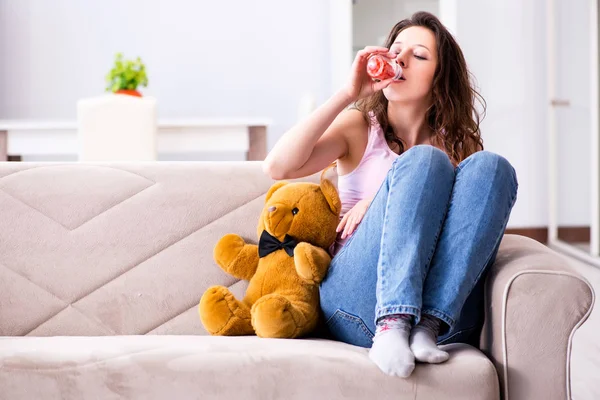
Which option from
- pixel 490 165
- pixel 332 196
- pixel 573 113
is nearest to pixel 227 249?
pixel 332 196

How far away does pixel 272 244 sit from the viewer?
5.53 feet

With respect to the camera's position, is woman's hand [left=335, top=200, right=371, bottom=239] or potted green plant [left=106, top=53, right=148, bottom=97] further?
potted green plant [left=106, top=53, right=148, bottom=97]

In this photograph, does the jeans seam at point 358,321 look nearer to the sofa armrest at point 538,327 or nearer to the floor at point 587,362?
the sofa armrest at point 538,327

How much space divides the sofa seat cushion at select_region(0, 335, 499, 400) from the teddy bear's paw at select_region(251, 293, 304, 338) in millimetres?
111

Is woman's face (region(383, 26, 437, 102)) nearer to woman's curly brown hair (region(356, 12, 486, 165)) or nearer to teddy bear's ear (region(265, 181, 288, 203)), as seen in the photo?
woman's curly brown hair (region(356, 12, 486, 165))

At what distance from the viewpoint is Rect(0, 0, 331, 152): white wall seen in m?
5.10

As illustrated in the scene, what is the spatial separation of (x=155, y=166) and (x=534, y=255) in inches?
36.6

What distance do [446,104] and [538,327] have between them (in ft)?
2.02

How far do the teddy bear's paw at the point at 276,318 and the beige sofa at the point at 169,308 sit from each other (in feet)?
0.11

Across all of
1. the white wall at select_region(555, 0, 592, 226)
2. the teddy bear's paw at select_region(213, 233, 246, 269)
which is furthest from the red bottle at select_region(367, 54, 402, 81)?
the white wall at select_region(555, 0, 592, 226)

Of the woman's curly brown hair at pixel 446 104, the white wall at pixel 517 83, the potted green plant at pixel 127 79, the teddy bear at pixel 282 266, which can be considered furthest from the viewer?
the white wall at pixel 517 83

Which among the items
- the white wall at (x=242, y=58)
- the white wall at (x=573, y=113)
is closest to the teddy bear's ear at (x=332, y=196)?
the white wall at (x=573, y=113)

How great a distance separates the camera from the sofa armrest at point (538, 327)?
4.54 ft

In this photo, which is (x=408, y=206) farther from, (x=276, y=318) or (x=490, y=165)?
(x=276, y=318)
